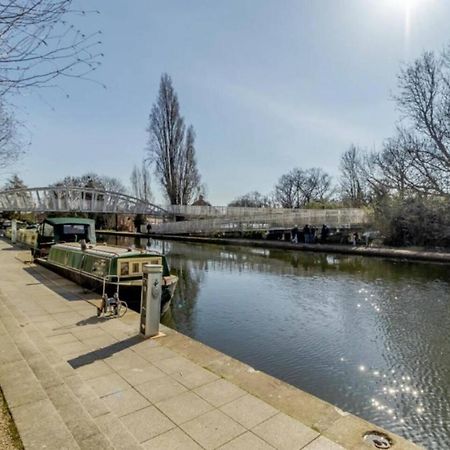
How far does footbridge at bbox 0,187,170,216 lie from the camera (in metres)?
36.9

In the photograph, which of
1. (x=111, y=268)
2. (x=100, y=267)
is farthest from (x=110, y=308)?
(x=100, y=267)

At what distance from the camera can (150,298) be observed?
523 centimetres

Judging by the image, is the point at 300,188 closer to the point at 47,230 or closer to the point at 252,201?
the point at 252,201

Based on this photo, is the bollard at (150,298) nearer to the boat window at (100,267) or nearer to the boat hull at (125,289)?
the boat hull at (125,289)

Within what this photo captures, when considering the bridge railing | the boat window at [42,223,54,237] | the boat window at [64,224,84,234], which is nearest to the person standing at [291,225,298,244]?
the bridge railing

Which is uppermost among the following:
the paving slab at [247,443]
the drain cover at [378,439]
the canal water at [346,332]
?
the paving slab at [247,443]

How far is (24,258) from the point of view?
15164mm

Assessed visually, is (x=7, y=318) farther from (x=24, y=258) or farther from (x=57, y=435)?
(x=24, y=258)

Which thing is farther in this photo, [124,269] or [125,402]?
[124,269]

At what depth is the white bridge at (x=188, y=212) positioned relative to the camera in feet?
91.9

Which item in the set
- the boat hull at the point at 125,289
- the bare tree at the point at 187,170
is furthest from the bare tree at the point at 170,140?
the boat hull at the point at 125,289

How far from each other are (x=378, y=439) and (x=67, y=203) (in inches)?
1586

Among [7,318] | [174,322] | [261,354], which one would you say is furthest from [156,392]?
[174,322]

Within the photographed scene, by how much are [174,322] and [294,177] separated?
59415 mm
